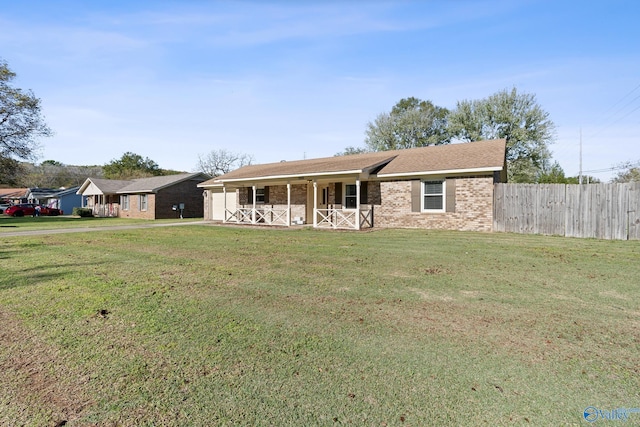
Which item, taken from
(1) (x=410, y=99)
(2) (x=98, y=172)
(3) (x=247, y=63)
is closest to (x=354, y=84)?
(3) (x=247, y=63)

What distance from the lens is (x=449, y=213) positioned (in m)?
14.3

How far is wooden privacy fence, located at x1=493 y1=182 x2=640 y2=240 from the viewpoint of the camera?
11.1m

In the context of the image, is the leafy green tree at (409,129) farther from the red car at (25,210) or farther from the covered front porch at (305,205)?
the red car at (25,210)

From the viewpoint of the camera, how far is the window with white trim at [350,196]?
17.3 metres

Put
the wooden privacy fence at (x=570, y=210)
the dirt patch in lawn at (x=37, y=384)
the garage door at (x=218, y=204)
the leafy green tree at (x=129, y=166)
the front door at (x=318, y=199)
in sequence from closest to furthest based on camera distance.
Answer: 1. the dirt patch in lawn at (x=37, y=384)
2. the wooden privacy fence at (x=570, y=210)
3. the front door at (x=318, y=199)
4. the garage door at (x=218, y=204)
5. the leafy green tree at (x=129, y=166)

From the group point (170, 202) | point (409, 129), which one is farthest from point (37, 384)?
point (409, 129)

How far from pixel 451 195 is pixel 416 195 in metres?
1.50

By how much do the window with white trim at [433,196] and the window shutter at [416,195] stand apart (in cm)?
17

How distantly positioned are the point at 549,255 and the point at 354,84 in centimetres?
1323

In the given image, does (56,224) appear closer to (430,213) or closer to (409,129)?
(430,213)

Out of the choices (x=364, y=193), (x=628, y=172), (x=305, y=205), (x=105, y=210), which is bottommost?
(x=105, y=210)

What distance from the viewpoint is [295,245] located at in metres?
10.3

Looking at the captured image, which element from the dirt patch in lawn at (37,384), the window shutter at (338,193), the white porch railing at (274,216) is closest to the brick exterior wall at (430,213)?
the window shutter at (338,193)

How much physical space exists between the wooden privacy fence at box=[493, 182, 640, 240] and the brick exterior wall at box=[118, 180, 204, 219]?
2622cm
